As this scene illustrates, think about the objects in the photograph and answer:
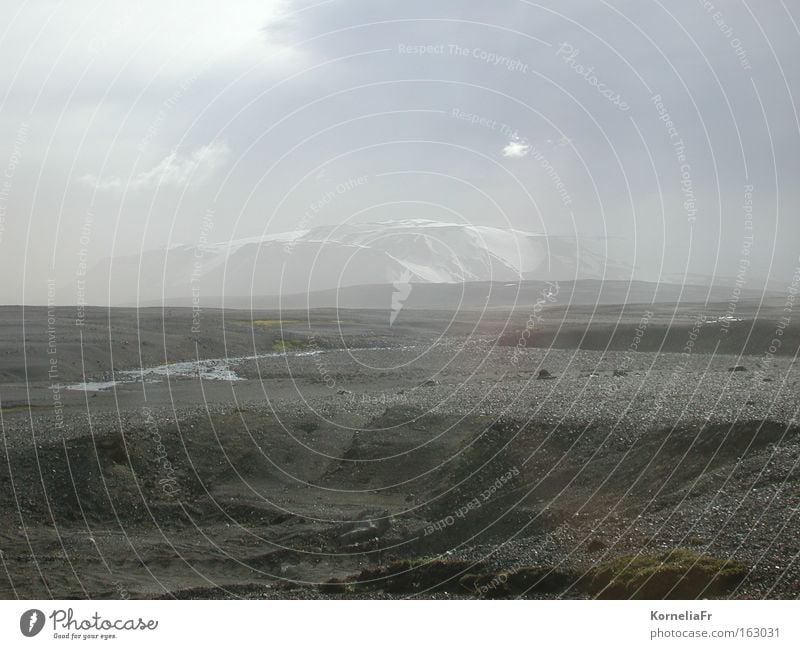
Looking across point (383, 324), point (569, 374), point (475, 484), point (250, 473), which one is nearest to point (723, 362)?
point (569, 374)

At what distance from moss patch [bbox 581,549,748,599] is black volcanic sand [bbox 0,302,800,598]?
3cm

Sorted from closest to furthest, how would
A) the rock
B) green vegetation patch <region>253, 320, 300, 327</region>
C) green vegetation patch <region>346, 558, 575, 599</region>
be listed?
green vegetation patch <region>346, 558, 575, 599</region> < the rock < green vegetation patch <region>253, 320, 300, 327</region>

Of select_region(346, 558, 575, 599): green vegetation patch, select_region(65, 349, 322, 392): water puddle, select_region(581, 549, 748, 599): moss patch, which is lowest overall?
select_region(346, 558, 575, 599): green vegetation patch

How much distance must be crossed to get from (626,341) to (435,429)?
22.2 m

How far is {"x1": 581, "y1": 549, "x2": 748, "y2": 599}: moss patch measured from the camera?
891cm

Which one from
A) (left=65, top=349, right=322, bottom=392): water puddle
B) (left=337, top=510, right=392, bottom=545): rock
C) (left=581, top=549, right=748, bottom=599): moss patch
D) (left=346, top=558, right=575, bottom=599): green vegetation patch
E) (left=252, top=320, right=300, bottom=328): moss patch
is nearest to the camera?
(left=581, top=549, right=748, bottom=599): moss patch

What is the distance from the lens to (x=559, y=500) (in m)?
12.7

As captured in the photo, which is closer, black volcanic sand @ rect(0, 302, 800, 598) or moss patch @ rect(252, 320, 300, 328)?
black volcanic sand @ rect(0, 302, 800, 598)

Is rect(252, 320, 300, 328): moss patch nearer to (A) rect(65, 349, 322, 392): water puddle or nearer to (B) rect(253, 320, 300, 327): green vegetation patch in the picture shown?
(B) rect(253, 320, 300, 327): green vegetation patch

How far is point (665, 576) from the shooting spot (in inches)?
364

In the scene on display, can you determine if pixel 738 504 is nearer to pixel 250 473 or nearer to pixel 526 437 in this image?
pixel 526 437

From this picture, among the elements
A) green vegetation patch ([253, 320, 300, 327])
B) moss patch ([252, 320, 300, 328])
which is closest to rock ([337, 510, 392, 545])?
moss patch ([252, 320, 300, 328])

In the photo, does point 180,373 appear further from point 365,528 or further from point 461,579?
point 461,579

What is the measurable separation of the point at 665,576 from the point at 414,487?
6225 mm
